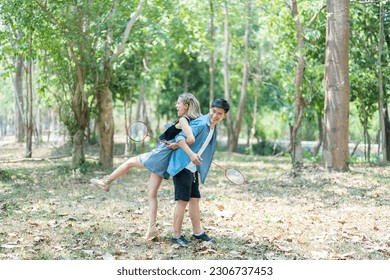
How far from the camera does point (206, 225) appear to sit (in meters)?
7.21

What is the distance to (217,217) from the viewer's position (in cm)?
782

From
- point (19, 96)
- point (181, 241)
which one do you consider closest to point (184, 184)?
point (181, 241)

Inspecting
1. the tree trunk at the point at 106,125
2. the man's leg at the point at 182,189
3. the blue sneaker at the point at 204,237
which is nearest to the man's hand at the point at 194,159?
the man's leg at the point at 182,189

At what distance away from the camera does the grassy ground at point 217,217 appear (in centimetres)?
579

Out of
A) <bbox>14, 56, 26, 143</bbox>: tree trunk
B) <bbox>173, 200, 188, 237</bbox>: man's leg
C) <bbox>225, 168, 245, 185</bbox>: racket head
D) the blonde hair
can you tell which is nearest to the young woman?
the blonde hair

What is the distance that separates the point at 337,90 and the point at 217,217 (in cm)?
532

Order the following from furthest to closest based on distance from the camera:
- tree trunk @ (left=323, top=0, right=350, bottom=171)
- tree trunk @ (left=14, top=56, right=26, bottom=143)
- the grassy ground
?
tree trunk @ (left=14, top=56, right=26, bottom=143) < tree trunk @ (left=323, top=0, right=350, bottom=171) < the grassy ground

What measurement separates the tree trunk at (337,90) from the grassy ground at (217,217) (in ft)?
1.44

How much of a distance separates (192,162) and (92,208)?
125 inches

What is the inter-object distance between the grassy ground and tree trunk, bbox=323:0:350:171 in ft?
1.44

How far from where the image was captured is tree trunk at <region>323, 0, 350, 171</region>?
1194 centimetres

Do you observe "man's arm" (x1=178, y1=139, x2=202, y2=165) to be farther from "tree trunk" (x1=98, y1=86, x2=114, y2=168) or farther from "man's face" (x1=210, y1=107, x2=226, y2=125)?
"tree trunk" (x1=98, y1=86, x2=114, y2=168)

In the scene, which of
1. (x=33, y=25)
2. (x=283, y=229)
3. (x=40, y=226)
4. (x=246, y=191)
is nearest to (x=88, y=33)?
(x=33, y=25)

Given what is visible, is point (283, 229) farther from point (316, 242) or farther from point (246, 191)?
point (246, 191)
